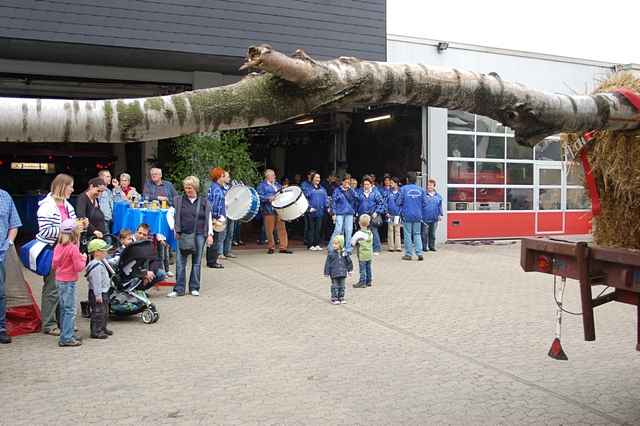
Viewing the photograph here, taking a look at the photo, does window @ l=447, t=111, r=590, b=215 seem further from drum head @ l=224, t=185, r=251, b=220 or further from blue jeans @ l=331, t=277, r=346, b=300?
blue jeans @ l=331, t=277, r=346, b=300

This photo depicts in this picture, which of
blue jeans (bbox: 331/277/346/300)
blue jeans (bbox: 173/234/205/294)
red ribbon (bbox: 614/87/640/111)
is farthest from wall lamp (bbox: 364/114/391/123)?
red ribbon (bbox: 614/87/640/111)

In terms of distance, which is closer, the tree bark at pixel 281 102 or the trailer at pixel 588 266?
the tree bark at pixel 281 102

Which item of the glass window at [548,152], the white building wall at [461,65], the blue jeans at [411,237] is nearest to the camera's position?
the blue jeans at [411,237]

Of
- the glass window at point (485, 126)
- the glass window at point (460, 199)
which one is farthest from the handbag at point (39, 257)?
the glass window at point (485, 126)

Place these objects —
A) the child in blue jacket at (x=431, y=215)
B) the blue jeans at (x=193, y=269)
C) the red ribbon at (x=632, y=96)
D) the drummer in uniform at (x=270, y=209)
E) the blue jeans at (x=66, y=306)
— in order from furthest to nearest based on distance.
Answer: the child in blue jacket at (x=431, y=215)
the drummer in uniform at (x=270, y=209)
the blue jeans at (x=193, y=269)
the blue jeans at (x=66, y=306)
the red ribbon at (x=632, y=96)

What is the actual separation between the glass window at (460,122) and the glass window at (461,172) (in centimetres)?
96

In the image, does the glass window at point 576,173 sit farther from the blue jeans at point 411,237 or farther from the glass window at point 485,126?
the glass window at point 485,126

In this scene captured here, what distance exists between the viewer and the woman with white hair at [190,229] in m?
9.48

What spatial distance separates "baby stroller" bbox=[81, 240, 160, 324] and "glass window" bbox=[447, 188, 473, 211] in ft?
37.7

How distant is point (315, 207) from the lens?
1592 centimetres

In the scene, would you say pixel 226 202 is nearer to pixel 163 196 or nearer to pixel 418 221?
pixel 163 196

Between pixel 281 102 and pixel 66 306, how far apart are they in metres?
4.77

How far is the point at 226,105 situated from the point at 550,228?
18726 mm

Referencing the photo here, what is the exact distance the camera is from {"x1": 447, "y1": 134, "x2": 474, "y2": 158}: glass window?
58.6 ft
